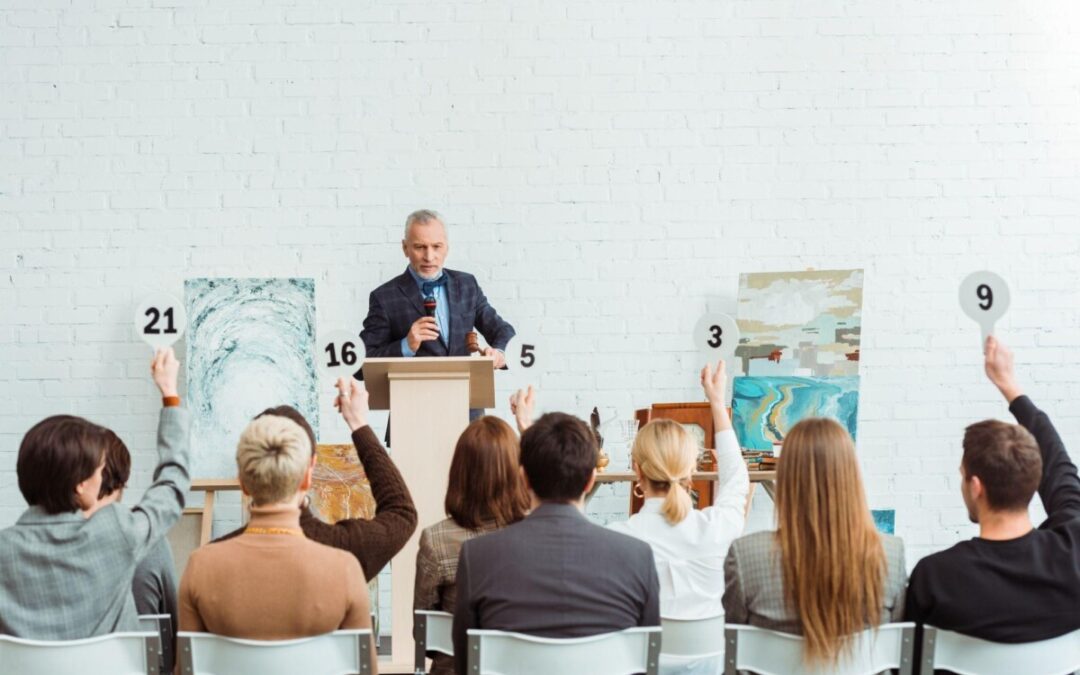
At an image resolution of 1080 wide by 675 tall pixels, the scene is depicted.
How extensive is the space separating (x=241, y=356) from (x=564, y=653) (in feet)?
10.6

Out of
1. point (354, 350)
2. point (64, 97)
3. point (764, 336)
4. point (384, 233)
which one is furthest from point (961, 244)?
point (64, 97)

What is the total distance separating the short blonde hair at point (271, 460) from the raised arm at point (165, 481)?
Result: 27 centimetres

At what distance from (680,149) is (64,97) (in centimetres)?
275

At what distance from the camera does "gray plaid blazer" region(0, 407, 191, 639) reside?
240 cm

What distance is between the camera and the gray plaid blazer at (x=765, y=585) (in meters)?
2.41

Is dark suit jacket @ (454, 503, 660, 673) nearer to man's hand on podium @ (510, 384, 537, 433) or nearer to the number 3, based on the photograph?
man's hand on podium @ (510, 384, 537, 433)

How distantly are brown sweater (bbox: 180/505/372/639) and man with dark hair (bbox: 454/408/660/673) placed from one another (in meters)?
0.26

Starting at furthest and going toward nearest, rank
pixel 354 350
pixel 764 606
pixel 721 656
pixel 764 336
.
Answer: pixel 764 336, pixel 354 350, pixel 721 656, pixel 764 606

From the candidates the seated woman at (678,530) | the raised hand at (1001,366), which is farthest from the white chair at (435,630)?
the raised hand at (1001,366)

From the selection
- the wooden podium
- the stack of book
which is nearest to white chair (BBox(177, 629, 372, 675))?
the wooden podium

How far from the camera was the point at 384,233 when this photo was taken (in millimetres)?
5395

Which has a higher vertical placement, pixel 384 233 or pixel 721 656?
pixel 384 233

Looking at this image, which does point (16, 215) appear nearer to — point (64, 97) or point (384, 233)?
point (64, 97)

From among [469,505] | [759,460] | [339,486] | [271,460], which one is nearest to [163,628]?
[271,460]
